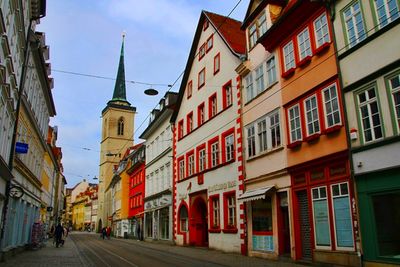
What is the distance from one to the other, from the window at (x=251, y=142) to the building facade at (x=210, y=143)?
0.86 meters

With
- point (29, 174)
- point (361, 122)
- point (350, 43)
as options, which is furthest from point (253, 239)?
point (29, 174)

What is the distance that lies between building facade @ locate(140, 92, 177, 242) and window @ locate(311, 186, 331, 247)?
20530 millimetres

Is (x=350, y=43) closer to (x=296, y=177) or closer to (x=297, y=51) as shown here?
(x=297, y=51)

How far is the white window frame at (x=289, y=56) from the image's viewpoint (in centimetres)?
1927

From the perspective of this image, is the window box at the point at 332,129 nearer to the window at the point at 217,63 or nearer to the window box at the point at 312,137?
the window box at the point at 312,137

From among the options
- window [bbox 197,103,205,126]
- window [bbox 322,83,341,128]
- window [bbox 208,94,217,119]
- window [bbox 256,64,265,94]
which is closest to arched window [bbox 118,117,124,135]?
window [bbox 197,103,205,126]

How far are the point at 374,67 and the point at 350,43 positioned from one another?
169 cm

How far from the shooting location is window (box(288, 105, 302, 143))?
1832 cm

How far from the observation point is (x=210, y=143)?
28562 millimetres

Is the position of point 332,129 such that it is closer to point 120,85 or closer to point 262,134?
point 262,134

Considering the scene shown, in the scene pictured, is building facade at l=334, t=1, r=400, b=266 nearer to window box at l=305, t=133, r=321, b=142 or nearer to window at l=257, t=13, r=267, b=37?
window box at l=305, t=133, r=321, b=142

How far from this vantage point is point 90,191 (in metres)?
137

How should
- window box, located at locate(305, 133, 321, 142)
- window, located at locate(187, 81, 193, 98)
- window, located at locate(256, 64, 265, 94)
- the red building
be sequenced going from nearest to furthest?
window box, located at locate(305, 133, 321, 142) < window, located at locate(256, 64, 265, 94) < window, located at locate(187, 81, 193, 98) < the red building

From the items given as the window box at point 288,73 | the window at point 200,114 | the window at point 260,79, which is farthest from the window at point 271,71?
the window at point 200,114
